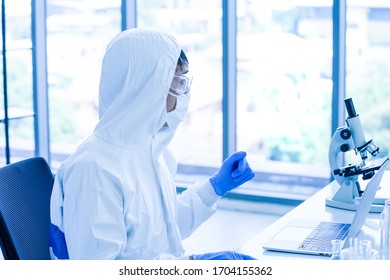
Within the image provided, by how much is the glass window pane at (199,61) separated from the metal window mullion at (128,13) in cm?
3

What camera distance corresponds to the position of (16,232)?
2.08 m

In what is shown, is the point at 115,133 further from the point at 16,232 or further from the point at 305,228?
the point at 305,228

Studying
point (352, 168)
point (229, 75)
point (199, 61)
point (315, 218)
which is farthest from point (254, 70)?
point (315, 218)

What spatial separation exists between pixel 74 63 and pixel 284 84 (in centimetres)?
183

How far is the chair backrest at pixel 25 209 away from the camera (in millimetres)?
2051

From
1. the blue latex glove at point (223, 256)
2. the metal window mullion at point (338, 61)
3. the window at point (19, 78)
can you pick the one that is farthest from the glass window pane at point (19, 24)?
the blue latex glove at point (223, 256)

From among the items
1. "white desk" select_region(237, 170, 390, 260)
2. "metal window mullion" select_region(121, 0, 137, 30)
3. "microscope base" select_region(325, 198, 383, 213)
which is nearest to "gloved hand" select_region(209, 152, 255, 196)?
"white desk" select_region(237, 170, 390, 260)

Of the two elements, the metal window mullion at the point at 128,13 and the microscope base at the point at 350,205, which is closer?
the microscope base at the point at 350,205

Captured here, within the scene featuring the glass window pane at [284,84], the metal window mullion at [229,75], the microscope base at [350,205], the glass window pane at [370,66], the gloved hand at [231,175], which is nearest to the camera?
the gloved hand at [231,175]

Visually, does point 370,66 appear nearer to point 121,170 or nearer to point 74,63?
point 74,63

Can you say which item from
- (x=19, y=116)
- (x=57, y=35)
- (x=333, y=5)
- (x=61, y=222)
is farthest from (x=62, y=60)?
(x=61, y=222)

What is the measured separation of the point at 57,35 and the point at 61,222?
4186 mm

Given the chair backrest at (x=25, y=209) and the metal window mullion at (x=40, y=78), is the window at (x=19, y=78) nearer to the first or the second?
the metal window mullion at (x=40, y=78)

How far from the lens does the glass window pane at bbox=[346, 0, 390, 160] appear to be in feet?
16.5
